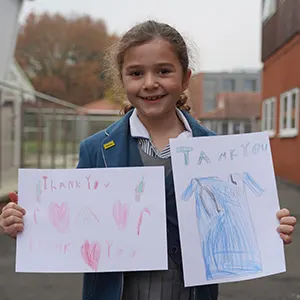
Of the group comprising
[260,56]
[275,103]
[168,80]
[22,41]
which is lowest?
[168,80]

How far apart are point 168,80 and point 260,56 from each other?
1655 centimetres

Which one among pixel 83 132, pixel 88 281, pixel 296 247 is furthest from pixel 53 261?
pixel 83 132

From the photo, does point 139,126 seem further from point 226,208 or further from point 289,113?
point 289,113

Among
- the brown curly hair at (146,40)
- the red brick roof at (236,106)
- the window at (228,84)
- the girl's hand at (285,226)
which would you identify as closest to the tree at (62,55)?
the red brick roof at (236,106)

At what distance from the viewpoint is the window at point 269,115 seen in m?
16.3

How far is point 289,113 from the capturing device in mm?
13914

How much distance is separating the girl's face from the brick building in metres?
9.38

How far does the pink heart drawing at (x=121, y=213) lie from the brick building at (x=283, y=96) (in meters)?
9.54

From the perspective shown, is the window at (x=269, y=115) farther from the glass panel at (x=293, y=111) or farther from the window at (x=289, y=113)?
the glass panel at (x=293, y=111)

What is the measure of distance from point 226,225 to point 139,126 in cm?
46

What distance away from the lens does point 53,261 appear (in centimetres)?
178

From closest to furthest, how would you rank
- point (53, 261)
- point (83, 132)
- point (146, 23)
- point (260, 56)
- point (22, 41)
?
point (53, 261) < point (146, 23) < point (260, 56) < point (83, 132) < point (22, 41)

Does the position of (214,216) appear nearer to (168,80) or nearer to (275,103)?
(168,80)

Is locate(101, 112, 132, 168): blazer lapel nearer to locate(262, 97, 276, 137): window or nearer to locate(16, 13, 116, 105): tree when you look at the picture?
locate(262, 97, 276, 137): window
